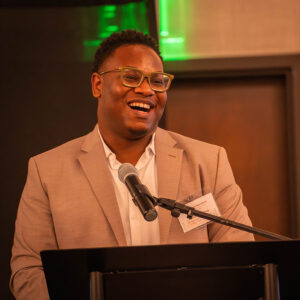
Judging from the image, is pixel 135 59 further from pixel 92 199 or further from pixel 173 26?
pixel 173 26

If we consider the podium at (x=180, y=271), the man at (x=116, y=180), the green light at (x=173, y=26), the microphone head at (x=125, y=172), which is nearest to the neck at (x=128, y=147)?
the man at (x=116, y=180)

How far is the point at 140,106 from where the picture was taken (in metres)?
2.18

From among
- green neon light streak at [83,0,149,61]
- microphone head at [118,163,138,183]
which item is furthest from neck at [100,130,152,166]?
green neon light streak at [83,0,149,61]

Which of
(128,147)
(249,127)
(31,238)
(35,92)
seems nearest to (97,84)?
(128,147)

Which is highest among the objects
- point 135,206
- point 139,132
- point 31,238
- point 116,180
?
point 139,132

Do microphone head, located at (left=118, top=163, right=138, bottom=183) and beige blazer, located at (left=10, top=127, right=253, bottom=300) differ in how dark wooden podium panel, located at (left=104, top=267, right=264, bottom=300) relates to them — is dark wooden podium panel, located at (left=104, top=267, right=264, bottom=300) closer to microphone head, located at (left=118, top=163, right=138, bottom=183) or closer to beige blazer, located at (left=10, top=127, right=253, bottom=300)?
microphone head, located at (left=118, top=163, right=138, bottom=183)

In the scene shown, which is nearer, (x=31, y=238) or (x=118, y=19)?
(x=31, y=238)

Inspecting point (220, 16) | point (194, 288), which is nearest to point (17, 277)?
point (194, 288)

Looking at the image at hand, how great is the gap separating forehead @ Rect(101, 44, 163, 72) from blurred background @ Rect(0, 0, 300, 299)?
4.79 feet

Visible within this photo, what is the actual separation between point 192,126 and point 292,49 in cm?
102

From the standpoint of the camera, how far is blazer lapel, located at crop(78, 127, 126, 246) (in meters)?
2.14

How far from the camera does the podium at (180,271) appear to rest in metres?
1.40

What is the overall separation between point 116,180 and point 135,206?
0.16m

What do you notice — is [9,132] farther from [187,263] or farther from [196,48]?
[187,263]
